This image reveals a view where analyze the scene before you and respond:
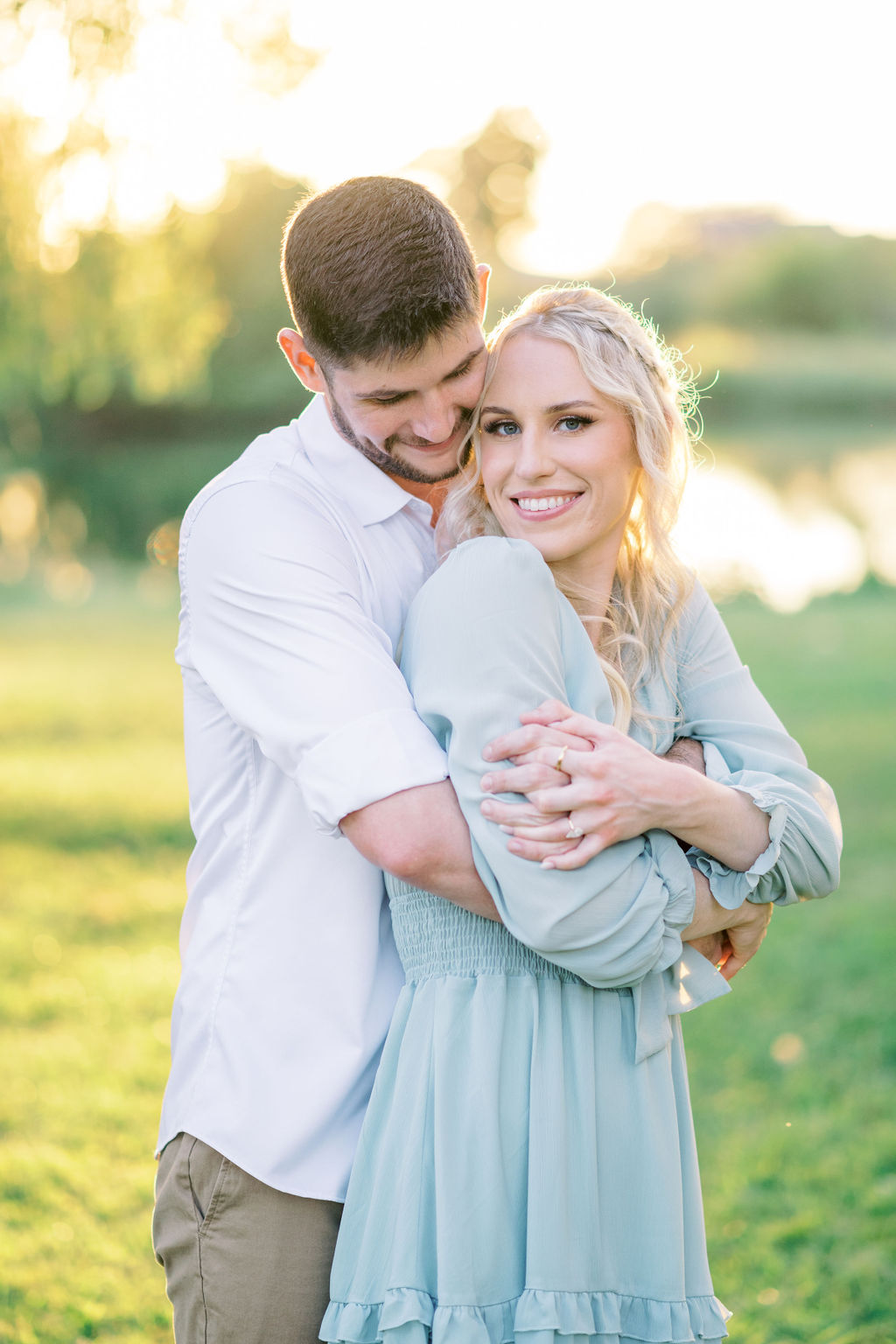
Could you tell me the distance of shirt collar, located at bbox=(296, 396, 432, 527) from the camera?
7.27ft

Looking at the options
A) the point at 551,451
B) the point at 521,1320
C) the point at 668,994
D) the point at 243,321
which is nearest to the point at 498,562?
the point at 551,451

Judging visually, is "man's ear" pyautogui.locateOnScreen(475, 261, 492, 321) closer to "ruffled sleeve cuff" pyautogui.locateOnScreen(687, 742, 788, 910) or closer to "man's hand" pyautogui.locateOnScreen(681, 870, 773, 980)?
"ruffled sleeve cuff" pyautogui.locateOnScreen(687, 742, 788, 910)

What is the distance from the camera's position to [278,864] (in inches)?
81.9

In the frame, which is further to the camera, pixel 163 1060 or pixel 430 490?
pixel 163 1060

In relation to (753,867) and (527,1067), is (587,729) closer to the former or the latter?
(753,867)

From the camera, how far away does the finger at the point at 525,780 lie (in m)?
1.84

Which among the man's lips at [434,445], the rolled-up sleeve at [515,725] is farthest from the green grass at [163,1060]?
the man's lips at [434,445]

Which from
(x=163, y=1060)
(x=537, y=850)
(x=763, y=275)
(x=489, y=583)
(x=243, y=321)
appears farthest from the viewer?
(x=763, y=275)

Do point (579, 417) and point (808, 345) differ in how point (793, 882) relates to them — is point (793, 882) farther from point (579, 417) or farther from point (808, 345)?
point (808, 345)

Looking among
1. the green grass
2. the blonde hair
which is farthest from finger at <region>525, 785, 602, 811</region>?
the green grass

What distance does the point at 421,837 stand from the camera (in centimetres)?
185

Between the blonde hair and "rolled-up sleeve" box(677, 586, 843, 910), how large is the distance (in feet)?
0.25

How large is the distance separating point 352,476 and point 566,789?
715mm

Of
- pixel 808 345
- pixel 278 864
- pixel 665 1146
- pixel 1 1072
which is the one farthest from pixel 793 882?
pixel 808 345
